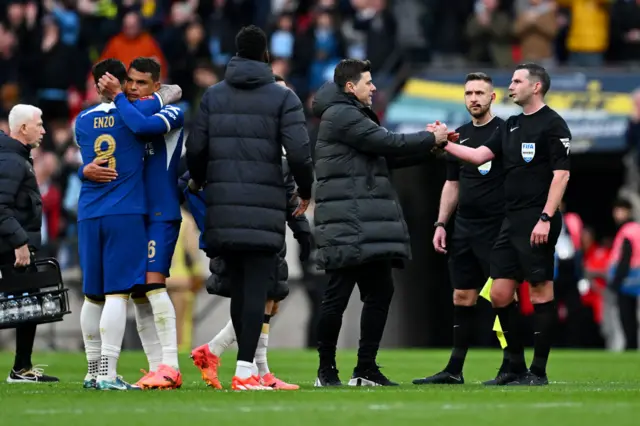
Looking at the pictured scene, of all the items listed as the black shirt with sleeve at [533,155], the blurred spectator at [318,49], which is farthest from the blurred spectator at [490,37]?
the black shirt with sleeve at [533,155]

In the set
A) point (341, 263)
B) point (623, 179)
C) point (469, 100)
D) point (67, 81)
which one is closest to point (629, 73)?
point (623, 179)

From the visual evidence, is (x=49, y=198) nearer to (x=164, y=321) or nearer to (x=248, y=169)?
(x=164, y=321)

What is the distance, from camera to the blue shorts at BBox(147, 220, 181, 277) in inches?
462

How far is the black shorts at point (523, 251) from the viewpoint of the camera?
12.2m

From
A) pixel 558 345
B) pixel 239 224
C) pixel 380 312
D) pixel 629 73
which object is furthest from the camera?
pixel 558 345

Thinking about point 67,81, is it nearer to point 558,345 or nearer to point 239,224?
point 558,345

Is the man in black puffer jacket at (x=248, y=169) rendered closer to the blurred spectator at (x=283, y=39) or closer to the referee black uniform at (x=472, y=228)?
the referee black uniform at (x=472, y=228)

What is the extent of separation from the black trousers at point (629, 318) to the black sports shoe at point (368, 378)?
390 inches

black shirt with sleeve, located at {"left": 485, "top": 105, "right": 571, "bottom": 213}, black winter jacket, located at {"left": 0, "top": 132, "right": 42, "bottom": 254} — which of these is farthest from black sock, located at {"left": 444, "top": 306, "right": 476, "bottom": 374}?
black winter jacket, located at {"left": 0, "top": 132, "right": 42, "bottom": 254}

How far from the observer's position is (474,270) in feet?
42.7

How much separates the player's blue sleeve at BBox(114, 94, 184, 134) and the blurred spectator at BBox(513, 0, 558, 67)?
12.8m

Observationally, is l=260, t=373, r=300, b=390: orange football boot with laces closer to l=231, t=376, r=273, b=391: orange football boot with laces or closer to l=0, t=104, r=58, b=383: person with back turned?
l=231, t=376, r=273, b=391: orange football boot with laces

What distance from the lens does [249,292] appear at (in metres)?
11.5

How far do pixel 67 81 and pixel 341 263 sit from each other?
47.2 feet
